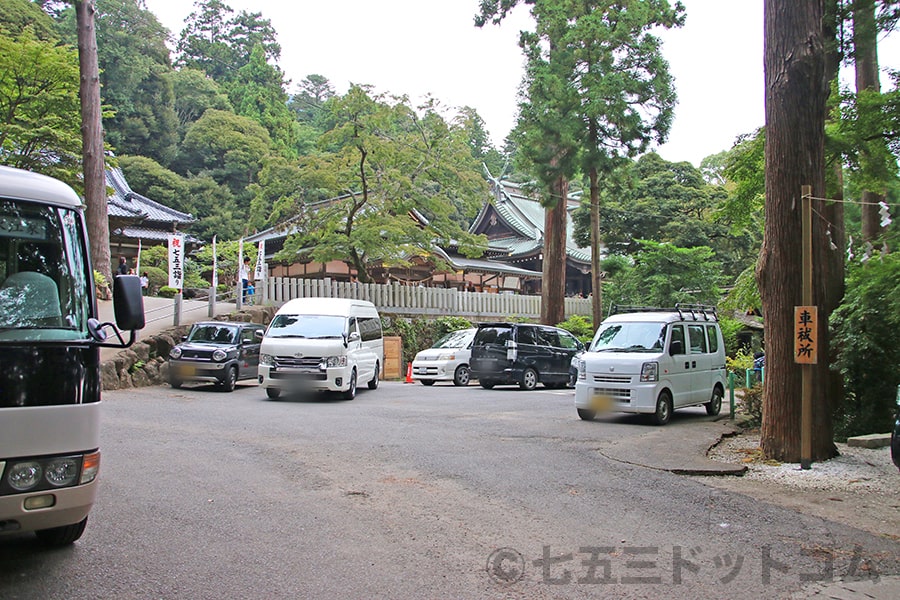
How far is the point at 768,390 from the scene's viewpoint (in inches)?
330

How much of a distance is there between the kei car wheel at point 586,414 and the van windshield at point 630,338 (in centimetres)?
108

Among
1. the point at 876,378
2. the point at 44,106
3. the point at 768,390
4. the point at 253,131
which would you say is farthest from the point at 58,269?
the point at 253,131

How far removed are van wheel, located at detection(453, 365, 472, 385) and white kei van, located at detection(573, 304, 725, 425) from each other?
296 inches

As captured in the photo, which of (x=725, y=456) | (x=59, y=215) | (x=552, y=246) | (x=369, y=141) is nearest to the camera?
(x=59, y=215)

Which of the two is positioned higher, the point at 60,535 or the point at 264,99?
the point at 264,99

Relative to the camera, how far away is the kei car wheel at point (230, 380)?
16016mm

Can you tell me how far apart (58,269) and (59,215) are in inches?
14.8

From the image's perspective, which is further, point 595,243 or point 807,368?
point 595,243

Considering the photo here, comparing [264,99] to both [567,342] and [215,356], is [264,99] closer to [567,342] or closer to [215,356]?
[567,342]

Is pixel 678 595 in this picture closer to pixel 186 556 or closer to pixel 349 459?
pixel 186 556

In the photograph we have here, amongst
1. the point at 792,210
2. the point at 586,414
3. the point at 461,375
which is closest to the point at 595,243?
the point at 461,375

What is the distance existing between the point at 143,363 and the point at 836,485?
14830mm

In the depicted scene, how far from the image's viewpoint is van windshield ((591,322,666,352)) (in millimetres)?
11672

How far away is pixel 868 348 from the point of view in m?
9.60
